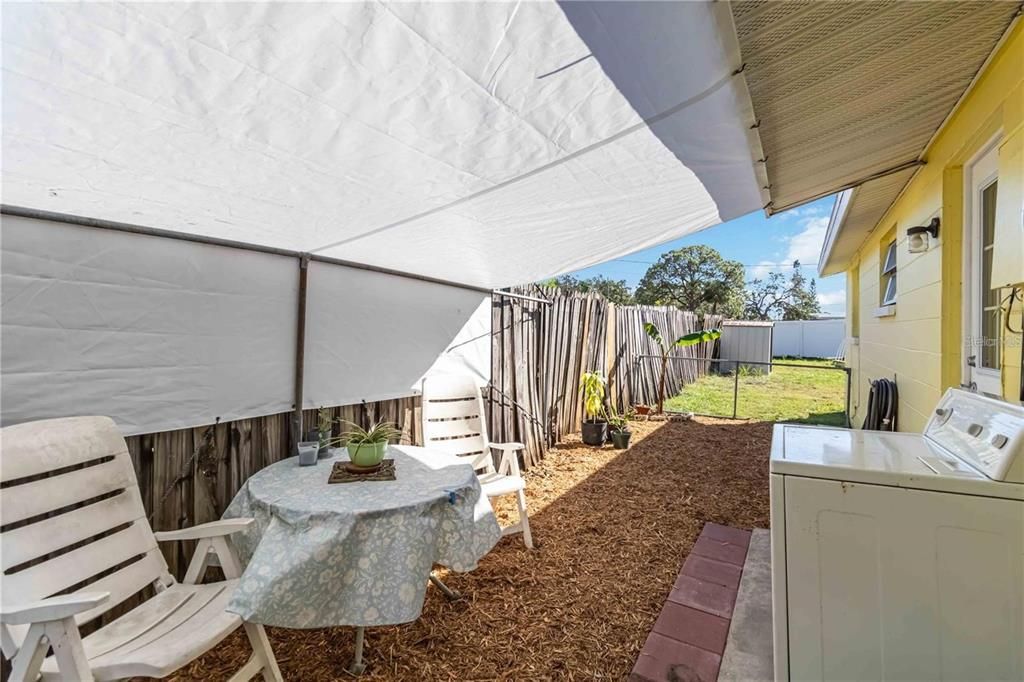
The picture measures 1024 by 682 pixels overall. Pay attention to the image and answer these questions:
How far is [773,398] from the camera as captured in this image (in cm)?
862

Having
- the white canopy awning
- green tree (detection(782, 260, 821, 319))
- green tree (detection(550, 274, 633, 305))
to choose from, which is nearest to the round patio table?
the white canopy awning

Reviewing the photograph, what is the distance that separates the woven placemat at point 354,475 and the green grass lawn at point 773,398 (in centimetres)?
571

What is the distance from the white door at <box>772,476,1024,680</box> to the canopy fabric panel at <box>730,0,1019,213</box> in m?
1.46

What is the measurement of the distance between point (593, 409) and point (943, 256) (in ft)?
11.7

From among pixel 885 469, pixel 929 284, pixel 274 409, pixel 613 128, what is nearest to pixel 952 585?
pixel 885 469

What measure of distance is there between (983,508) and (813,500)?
0.43m

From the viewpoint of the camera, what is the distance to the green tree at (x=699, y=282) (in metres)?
21.5

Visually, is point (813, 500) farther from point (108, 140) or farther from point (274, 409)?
point (274, 409)

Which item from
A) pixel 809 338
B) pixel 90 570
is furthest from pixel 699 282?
pixel 90 570

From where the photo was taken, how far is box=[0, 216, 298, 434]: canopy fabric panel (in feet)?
5.45

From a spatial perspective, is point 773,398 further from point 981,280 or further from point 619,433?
point 981,280

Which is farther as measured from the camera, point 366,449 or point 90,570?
point 366,449

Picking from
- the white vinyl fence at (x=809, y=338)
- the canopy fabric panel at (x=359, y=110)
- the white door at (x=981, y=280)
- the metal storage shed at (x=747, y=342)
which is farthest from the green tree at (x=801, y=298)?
the canopy fabric panel at (x=359, y=110)

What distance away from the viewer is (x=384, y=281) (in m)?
3.15
